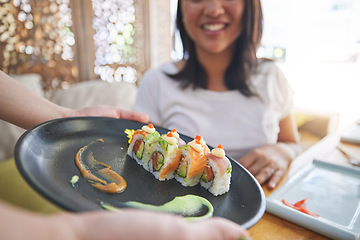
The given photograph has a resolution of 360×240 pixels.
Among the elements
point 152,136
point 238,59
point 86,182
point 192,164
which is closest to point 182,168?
point 192,164

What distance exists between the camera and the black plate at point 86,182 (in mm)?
604

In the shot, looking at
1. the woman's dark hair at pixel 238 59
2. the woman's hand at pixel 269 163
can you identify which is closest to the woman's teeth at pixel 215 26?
the woman's dark hair at pixel 238 59

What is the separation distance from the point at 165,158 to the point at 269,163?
1.97 feet

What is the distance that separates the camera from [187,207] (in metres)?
0.71

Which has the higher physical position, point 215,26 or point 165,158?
point 215,26

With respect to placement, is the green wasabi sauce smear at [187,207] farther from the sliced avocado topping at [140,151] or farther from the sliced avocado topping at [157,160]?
the sliced avocado topping at [140,151]

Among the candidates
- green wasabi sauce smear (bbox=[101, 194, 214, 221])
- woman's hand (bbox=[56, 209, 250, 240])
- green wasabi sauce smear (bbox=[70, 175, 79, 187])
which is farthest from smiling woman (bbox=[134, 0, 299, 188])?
woman's hand (bbox=[56, 209, 250, 240])

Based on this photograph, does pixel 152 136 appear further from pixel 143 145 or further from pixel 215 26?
pixel 215 26

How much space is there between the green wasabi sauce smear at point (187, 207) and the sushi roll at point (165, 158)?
0.18 metres

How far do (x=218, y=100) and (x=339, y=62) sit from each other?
39.1ft

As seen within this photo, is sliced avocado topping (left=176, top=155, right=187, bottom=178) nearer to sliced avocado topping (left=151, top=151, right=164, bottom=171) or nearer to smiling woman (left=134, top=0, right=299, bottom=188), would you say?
sliced avocado topping (left=151, top=151, right=164, bottom=171)

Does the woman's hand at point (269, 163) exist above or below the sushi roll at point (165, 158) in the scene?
below

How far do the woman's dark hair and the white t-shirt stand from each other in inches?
2.4

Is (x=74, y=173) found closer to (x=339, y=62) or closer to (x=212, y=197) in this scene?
(x=212, y=197)
